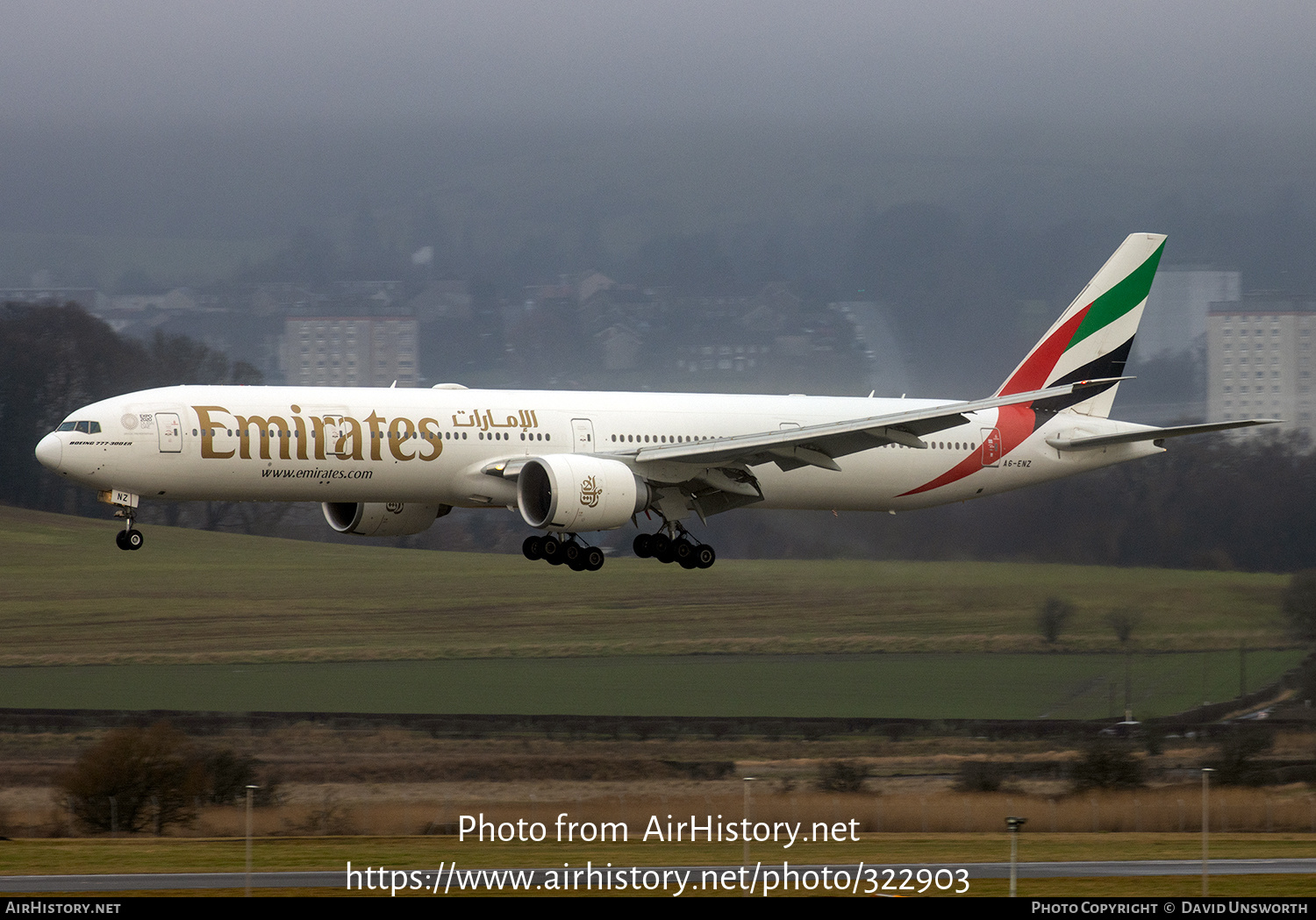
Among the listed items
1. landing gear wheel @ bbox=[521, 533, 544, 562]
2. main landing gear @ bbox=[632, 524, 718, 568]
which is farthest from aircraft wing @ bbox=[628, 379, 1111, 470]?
landing gear wheel @ bbox=[521, 533, 544, 562]

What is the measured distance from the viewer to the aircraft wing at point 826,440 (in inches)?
1464

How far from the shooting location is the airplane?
1438 inches

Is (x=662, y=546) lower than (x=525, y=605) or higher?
lower

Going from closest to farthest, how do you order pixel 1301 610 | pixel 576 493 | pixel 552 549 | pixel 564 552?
pixel 576 493, pixel 564 552, pixel 552 549, pixel 1301 610

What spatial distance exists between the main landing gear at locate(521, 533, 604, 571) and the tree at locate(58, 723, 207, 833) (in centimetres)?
1610

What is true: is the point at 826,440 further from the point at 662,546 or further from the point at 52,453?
the point at 52,453

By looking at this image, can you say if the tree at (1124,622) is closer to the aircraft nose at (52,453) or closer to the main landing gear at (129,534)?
the main landing gear at (129,534)

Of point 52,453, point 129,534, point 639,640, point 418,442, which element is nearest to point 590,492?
point 418,442

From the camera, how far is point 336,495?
125 feet

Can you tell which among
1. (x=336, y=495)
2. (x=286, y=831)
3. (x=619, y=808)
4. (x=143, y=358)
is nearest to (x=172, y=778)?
(x=286, y=831)

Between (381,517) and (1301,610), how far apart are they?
37457 mm

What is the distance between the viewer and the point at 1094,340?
1837 inches

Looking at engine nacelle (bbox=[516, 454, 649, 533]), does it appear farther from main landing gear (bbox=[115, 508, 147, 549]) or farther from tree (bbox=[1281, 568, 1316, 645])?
tree (bbox=[1281, 568, 1316, 645])
